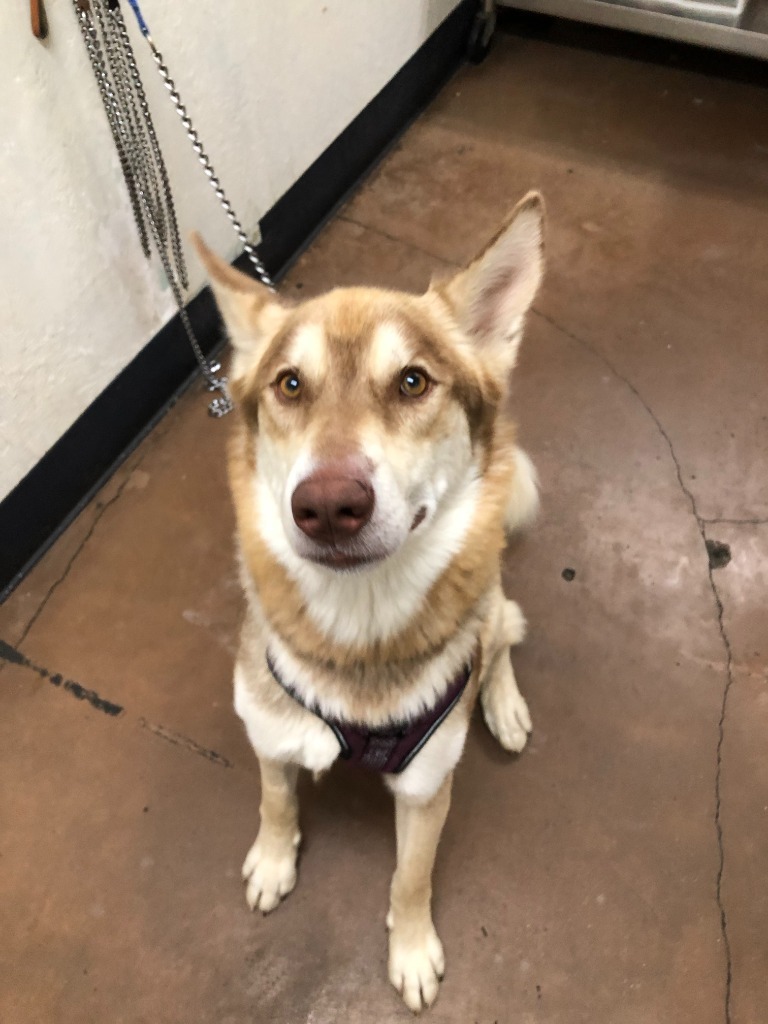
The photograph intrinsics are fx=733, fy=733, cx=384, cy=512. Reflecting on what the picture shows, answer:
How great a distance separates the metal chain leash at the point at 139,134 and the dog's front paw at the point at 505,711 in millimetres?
1195

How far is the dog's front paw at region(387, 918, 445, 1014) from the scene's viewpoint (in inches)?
65.2

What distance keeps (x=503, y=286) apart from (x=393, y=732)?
0.89m

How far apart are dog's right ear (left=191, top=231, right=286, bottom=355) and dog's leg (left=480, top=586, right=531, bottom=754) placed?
0.95m

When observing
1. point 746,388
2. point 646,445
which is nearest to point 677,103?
point 746,388

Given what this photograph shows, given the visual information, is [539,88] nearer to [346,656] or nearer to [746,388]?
[746,388]

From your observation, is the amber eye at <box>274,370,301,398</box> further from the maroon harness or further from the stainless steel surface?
the stainless steel surface

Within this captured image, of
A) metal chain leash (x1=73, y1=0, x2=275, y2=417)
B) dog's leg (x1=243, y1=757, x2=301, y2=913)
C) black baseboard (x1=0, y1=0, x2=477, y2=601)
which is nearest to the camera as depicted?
dog's leg (x1=243, y1=757, x2=301, y2=913)

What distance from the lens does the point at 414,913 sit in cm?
165

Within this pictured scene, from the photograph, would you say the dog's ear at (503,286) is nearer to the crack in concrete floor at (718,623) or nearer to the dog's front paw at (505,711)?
the dog's front paw at (505,711)

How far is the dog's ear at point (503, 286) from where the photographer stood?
4.28 ft

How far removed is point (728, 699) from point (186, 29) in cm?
254

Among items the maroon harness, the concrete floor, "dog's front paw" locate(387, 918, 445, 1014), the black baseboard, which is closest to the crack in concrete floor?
the concrete floor

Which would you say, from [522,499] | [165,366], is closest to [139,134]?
[165,366]

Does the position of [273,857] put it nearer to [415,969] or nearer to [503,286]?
[415,969]
